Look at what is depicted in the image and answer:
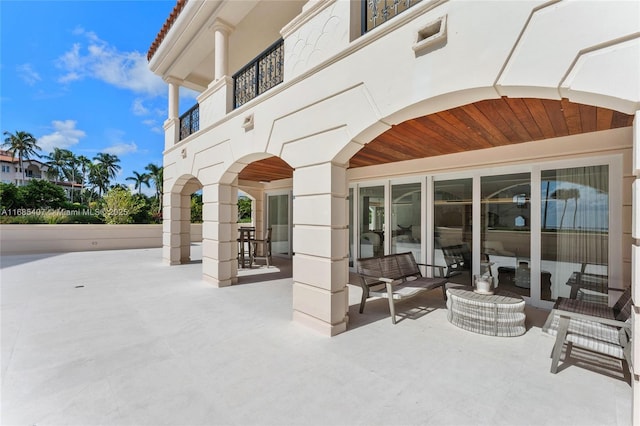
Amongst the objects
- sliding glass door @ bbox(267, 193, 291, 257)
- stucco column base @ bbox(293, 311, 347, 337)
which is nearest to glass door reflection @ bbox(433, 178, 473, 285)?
stucco column base @ bbox(293, 311, 347, 337)

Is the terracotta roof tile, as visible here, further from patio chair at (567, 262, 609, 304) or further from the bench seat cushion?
patio chair at (567, 262, 609, 304)

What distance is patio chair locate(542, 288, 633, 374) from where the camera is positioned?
2520 mm

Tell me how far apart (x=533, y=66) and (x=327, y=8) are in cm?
274

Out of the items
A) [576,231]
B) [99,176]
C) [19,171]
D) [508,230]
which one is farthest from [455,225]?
[19,171]

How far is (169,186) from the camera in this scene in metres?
8.69

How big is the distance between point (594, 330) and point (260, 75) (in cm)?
608

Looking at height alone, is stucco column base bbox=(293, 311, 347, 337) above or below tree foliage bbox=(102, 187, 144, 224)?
below

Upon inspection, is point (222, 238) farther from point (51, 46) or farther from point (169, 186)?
point (51, 46)

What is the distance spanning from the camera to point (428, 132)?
13.4 feet

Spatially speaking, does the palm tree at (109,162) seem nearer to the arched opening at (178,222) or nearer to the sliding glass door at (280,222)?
the arched opening at (178,222)

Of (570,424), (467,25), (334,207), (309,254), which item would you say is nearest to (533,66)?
(467,25)

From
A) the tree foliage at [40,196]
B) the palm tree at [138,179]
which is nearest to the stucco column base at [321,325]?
the tree foliage at [40,196]

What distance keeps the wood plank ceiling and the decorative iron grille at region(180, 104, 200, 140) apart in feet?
15.8

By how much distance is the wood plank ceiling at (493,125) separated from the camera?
3.07 meters
